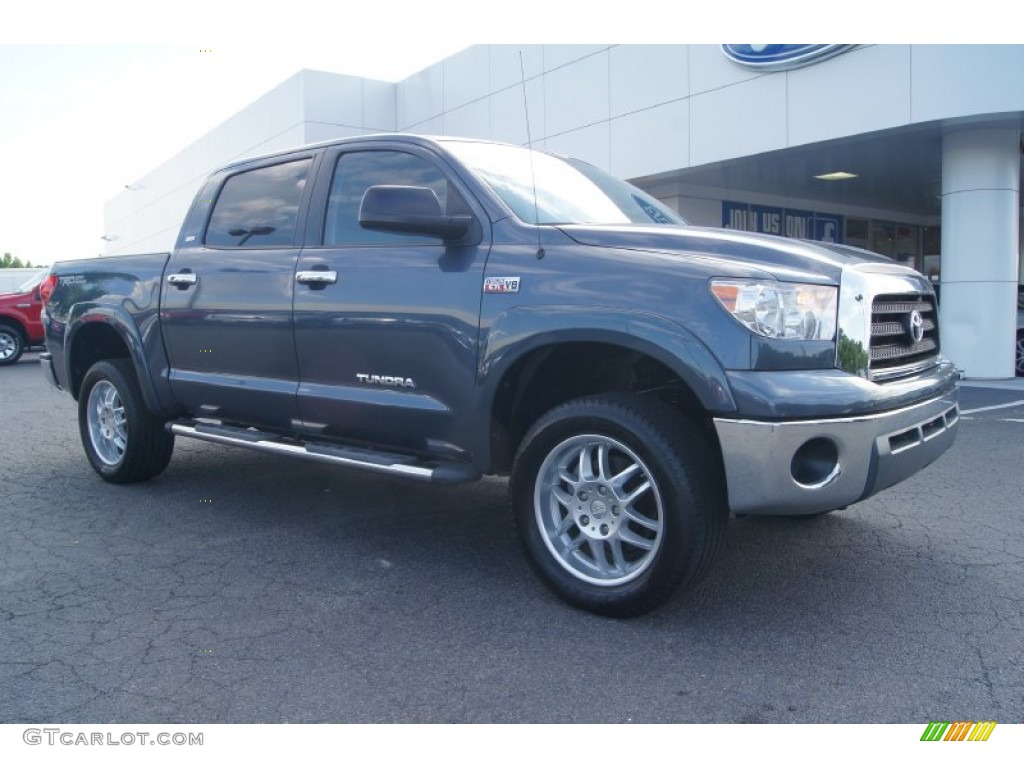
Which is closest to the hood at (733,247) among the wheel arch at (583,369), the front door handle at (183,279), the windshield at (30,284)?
the wheel arch at (583,369)

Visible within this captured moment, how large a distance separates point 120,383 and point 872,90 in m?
10.8

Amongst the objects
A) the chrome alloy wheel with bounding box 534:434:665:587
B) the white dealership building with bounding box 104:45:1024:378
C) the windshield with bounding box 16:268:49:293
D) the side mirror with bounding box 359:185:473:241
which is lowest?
the chrome alloy wheel with bounding box 534:434:665:587

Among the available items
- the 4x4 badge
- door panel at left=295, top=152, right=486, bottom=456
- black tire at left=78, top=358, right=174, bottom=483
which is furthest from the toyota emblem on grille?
black tire at left=78, top=358, right=174, bottom=483

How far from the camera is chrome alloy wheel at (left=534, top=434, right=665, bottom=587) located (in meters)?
3.49

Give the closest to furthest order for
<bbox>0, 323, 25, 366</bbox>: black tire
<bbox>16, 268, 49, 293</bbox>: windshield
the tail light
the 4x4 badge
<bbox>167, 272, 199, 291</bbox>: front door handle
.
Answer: the 4x4 badge
<bbox>167, 272, 199, 291</bbox>: front door handle
the tail light
<bbox>0, 323, 25, 366</bbox>: black tire
<bbox>16, 268, 49, 293</bbox>: windshield

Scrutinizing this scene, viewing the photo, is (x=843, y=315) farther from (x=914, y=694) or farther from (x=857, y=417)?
(x=914, y=694)

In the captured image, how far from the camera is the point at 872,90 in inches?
491

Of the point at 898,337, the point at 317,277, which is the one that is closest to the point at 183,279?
the point at 317,277

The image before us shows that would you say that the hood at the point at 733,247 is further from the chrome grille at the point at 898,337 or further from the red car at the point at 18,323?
the red car at the point at 18,323

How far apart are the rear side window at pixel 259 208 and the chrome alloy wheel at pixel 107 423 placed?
1337 millimetres

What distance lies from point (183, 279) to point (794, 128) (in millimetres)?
10758

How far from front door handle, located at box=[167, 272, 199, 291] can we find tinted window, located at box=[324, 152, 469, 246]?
3.48ft

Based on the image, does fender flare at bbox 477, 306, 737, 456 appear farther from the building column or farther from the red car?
the red car

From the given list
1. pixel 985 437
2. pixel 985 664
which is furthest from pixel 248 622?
pixel 985 437
